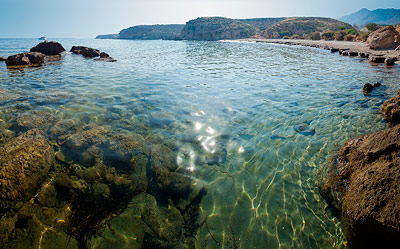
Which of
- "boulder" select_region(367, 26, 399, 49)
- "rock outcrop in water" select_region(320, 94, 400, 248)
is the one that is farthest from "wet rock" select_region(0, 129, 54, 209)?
"boulder" select_region(367, 26, 399, 49)

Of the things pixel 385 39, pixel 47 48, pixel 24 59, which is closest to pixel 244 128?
pixel 24 59

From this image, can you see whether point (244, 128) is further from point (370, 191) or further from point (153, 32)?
point (153, 32)

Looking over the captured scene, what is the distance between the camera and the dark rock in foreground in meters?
14.6

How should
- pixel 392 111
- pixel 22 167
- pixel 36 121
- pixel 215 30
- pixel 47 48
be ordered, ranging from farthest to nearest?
pixel 215 30, pixel 47 48, pixel 392 111, pixel 36 121, pixel 22 167

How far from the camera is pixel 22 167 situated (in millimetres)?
3131

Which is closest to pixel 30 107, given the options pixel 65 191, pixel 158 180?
pixel 65 191

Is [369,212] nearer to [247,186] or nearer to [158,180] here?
[247,186]

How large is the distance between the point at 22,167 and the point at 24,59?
17.5 metres

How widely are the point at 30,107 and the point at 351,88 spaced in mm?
13987

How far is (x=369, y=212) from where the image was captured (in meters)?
2.32

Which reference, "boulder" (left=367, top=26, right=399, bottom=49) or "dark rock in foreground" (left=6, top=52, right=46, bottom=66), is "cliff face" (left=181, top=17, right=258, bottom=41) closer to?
"boulder" (left=367, top=26, right=399, bottom=49)

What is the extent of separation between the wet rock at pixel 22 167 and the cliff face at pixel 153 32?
5998 inches

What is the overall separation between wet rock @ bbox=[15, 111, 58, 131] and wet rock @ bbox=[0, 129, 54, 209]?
897 mm

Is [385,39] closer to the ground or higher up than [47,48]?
higher up
